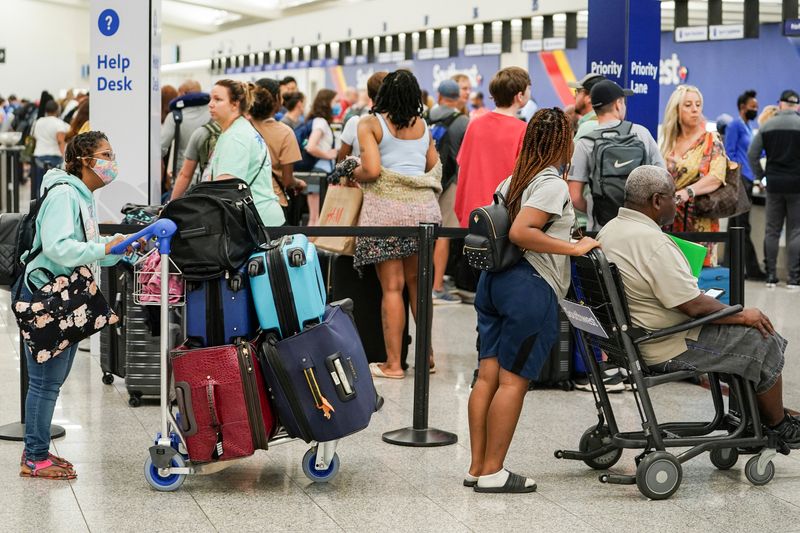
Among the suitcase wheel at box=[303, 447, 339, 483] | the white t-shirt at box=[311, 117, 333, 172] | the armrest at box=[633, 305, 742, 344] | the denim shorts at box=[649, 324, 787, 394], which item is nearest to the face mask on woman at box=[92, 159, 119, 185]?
the suitcase wheel at box=[303, 447, 339, 483]

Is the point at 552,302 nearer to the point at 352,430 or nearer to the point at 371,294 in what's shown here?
the point at 352,430

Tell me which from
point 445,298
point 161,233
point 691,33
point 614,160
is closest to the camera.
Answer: point 161,233

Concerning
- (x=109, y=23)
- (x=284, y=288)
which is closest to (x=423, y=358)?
(x=284, y=288)

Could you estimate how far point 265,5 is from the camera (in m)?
33.1

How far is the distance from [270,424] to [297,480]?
0.33 m

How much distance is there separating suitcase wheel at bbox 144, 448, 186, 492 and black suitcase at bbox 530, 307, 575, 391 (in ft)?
7.99

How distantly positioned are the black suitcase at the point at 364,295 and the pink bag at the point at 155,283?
2298mm

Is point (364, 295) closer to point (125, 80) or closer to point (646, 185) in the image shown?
point (125, 80)

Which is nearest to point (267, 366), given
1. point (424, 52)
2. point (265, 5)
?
point (424, 52)

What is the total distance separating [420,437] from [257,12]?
97.5ft

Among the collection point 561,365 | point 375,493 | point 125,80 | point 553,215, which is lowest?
point 375,493

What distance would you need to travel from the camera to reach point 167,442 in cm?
407

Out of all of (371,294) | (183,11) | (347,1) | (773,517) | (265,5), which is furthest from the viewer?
(183,11)

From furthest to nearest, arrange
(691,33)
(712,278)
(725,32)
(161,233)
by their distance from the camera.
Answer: (691,33) → (725,32) → (712,278) → (161,233)
